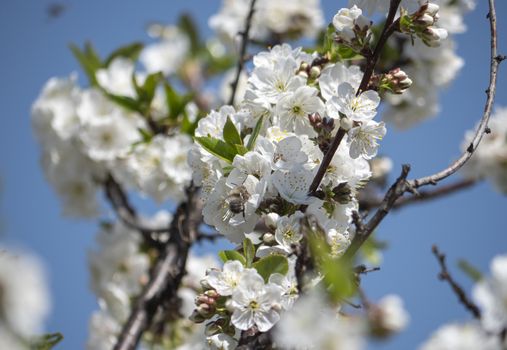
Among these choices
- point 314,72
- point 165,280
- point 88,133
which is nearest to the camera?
point 314,72

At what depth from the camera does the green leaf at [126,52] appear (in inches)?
128

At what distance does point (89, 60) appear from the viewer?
126 inches

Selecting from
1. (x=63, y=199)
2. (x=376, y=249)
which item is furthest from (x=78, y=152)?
(x=376, y=249)

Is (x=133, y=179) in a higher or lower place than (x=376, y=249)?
higher

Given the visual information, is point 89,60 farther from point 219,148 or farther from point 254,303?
point 254,303

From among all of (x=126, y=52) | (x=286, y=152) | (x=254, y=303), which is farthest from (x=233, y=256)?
(x=126, y=52)

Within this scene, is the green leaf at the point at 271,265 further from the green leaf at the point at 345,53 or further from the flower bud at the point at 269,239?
the green leaf at the point at 345,53

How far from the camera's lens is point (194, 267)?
11.2 ft

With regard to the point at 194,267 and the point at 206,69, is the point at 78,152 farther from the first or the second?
the point at 206,69

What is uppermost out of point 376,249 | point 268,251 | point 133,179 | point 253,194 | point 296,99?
point 296,99

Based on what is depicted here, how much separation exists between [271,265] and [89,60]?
7.69ft

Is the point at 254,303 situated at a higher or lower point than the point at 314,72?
lower

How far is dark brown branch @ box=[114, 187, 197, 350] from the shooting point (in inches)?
83.8

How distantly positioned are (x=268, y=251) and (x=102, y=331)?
6.87ft
